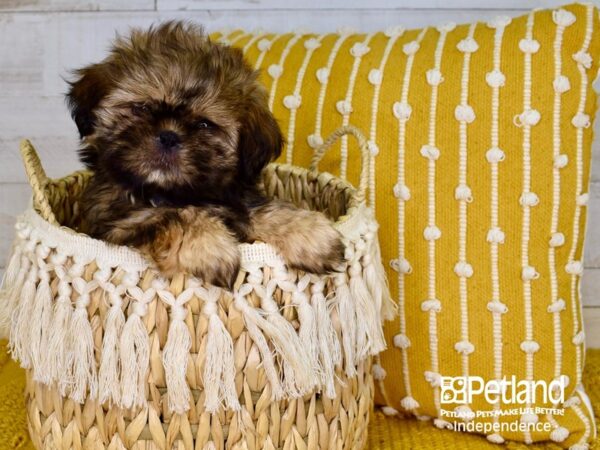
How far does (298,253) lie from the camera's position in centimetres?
102

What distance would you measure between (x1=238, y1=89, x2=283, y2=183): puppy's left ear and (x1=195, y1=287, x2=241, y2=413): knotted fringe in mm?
330

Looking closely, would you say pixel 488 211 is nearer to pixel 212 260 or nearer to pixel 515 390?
pixel 515 390

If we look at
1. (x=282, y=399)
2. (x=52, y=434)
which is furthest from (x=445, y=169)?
(x=52, y=434)

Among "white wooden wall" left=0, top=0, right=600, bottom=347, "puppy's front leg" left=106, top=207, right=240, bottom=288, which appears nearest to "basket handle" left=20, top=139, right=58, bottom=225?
"puppy's front leg" left=106, top=207, right=240, bottom=288

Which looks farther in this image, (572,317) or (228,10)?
(228,10)

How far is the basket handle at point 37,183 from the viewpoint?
1119mm

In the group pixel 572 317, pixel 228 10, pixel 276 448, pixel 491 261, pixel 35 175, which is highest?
pixel 228 10

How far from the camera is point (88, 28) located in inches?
77.6

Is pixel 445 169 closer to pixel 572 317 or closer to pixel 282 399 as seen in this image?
pixel 572 317

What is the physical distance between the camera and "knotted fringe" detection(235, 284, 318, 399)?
3.25ft

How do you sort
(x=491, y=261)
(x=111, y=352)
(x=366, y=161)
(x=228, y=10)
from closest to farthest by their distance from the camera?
1. (x=111, y=352)
2. (x=366, y=161)
3. (x=491, y=261)
4. (x=228, y=10)

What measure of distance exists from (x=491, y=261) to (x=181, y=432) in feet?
2.30

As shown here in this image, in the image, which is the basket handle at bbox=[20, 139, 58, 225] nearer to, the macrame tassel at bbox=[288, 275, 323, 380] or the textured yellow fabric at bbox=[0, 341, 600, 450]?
the macrame tassel at bbox=[288, 275, 323, 380]

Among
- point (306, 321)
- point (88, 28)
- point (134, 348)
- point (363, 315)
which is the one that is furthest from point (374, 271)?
point (88, 28)
